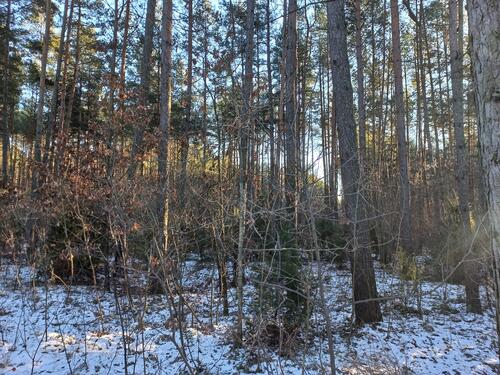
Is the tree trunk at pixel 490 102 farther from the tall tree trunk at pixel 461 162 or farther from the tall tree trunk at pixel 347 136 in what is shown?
the tall tree trunk at pixel 461 162

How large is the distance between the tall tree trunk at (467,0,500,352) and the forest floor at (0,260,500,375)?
6.78 ft

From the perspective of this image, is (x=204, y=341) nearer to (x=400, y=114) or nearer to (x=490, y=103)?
(x=490, y=103)

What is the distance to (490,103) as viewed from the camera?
5.99 ft

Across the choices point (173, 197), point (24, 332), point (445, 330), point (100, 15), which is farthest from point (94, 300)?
point (100, 15)

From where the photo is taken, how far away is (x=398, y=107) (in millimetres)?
9648

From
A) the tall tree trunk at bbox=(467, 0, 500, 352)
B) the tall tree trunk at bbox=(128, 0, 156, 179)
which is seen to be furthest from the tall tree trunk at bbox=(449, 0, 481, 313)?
the tall tree trunk at bbox=(128, 0, 156, 179)

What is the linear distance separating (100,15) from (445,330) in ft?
41.7

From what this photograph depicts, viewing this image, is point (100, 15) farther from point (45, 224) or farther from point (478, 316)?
point (478, 316)

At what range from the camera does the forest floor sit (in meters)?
4.41

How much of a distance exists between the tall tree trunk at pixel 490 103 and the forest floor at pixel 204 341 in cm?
207

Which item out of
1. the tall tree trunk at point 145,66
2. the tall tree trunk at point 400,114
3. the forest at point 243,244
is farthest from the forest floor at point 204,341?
the tall tree trunk at point 400,114

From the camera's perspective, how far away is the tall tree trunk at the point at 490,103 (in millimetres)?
1810

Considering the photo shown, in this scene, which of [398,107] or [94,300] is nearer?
[94,300]

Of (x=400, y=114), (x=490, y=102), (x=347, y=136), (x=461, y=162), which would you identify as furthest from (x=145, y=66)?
(x=490, y=102)
